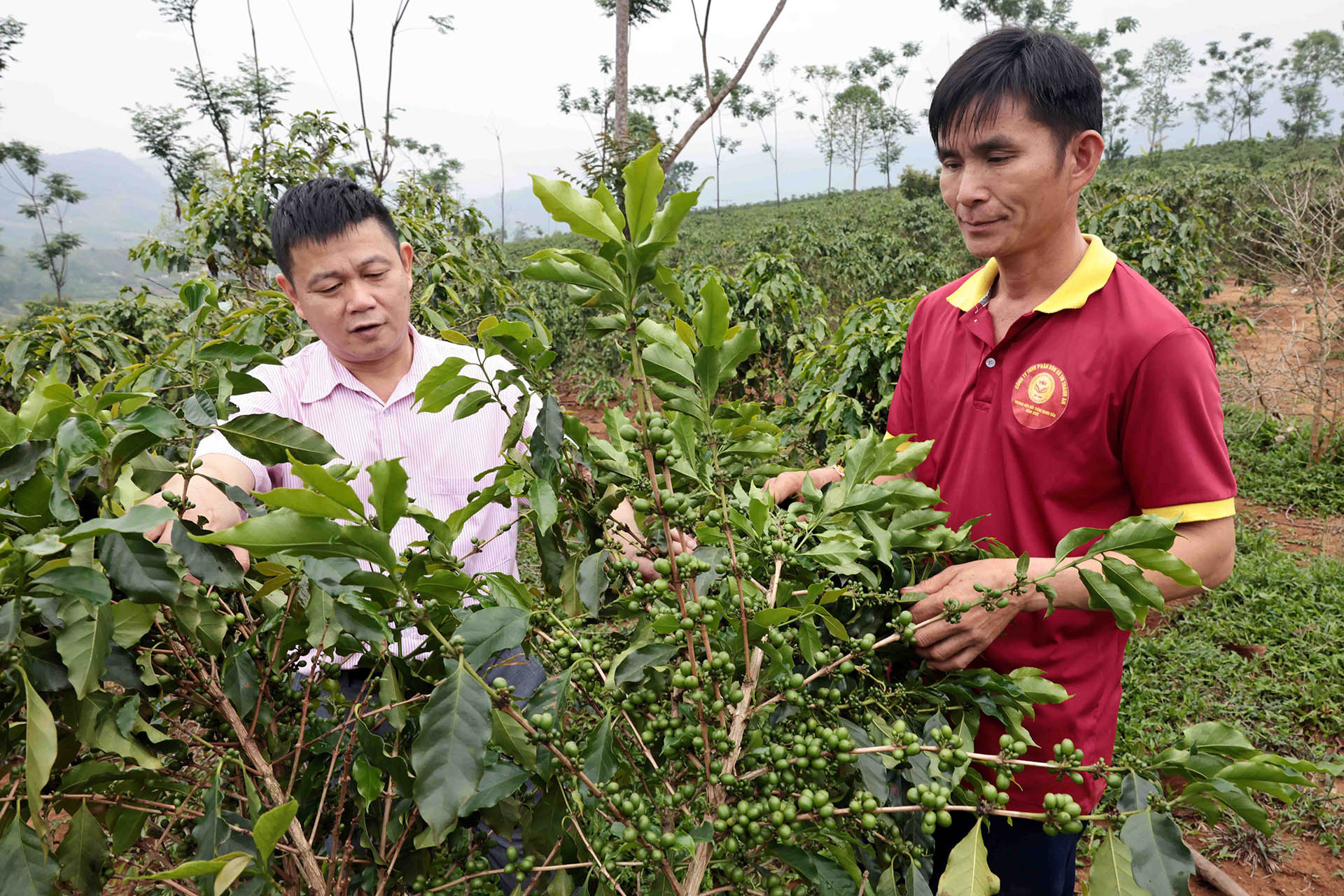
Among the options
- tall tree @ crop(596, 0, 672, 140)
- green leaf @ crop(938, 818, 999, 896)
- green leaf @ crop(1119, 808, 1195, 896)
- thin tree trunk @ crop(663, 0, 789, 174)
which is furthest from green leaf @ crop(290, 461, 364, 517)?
tall tree @ crop(596, 0, 672, 140)

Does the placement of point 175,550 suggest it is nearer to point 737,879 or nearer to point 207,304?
point 207,304

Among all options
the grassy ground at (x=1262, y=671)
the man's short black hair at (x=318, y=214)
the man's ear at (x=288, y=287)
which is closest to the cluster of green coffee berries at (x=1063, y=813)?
the man's short black hair at (x=318, y=214)

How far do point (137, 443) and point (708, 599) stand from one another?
65 cm

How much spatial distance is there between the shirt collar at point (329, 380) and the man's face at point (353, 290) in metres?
0.05

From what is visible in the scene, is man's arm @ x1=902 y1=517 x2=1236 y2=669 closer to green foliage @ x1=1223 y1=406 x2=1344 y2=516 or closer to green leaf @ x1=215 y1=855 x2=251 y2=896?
green leaf @ x1=215 y1=855 x2=251 y2=896

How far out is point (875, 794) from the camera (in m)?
0.87

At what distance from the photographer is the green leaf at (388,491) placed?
728 mm

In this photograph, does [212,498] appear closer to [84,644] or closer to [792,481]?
[84,644]

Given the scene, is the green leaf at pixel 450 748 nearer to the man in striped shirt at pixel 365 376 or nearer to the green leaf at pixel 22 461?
the green leaf at pixel 22 461

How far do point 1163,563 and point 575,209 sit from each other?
74 centimetres

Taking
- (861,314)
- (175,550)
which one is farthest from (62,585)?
(861,314)

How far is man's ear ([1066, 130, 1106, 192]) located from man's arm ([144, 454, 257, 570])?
1.53 m

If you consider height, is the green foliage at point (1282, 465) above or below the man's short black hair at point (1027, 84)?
below

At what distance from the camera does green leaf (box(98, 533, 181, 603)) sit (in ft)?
2.38
